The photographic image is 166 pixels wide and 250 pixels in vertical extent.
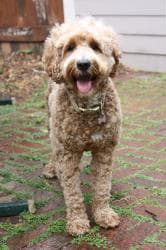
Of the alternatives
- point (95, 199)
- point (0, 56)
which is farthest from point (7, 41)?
point (95, 199)

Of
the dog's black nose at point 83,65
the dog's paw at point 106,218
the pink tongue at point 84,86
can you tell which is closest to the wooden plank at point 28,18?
the dog's paw at point 106,218

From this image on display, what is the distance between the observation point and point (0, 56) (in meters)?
8.91

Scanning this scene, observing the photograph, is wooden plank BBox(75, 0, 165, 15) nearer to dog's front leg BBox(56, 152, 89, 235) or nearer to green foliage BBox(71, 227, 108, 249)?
dog's front leg BBox(56, 152, 89, 235)

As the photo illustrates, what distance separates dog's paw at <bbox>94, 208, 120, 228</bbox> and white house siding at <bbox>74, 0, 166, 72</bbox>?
4.58m

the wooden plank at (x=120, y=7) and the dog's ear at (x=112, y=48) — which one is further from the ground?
the dog's ear at (x=112, y=48)

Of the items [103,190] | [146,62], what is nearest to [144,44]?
[146,62]

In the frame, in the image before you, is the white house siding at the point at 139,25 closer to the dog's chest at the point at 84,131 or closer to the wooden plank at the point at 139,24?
the wooden plank at the point at 139,24

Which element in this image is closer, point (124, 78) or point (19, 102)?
point (19, 102)

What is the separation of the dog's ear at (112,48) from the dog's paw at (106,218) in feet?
3.31

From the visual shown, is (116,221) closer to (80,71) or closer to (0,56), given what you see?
(80,71)

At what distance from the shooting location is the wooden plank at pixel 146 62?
316 inches

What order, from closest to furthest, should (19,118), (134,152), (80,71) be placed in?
(80,71) → (134,152) → (19,118)

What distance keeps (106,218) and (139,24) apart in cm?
489

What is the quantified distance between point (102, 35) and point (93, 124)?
2.02ft
